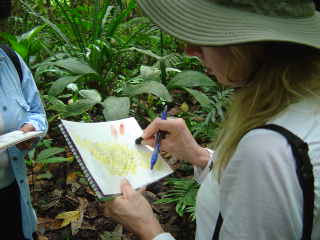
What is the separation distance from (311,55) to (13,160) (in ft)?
3.79

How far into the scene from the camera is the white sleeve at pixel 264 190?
57cm

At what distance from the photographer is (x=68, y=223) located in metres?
1.83

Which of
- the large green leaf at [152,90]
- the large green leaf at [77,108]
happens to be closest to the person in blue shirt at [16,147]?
the large green leaf at [77,108]

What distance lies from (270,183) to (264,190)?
0.02 metres

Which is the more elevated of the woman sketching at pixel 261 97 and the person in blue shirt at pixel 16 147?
the woman sketching at pixel 261 97

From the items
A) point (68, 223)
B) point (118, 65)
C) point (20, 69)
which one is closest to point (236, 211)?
point (20, 69)

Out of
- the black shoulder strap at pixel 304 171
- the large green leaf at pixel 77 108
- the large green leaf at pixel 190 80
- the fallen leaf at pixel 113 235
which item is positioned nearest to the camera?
the black shoulder strap at pixel 304 171

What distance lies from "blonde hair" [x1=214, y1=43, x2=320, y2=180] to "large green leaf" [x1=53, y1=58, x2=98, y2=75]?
167 cm

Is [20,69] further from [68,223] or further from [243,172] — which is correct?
[243,172]

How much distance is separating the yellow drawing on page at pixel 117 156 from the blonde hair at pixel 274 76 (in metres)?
0.54

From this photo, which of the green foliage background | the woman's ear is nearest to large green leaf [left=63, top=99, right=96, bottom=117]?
the green foliage background

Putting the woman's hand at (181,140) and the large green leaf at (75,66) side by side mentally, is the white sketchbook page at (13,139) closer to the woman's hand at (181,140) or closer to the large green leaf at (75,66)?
the woman's hand at (181,140)

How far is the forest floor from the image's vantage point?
182cm

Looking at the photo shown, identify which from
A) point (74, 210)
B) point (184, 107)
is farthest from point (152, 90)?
point (74, 210)
